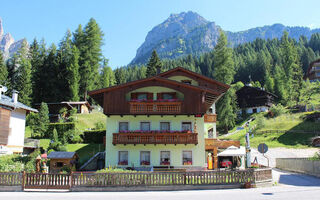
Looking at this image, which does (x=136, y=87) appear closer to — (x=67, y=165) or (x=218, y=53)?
(x=67, y=165)

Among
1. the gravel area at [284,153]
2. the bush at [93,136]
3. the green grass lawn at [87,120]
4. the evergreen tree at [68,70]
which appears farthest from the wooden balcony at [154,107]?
the evergreen tree at [68,70]

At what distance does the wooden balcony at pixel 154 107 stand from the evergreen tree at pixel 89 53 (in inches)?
1574

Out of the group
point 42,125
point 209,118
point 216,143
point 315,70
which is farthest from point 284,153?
point 315,70

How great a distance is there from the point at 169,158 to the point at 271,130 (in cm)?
3074

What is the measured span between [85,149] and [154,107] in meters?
14.0

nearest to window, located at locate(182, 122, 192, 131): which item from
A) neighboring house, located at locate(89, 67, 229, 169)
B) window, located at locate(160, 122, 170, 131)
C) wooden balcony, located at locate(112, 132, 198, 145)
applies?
neighboring house, located at locate(89, 67, 229, 169)

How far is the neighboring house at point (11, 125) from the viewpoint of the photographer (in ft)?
102

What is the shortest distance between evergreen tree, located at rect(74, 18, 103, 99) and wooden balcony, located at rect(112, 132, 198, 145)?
40.6 metres

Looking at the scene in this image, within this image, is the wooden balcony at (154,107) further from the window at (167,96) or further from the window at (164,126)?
the window at (167,96)

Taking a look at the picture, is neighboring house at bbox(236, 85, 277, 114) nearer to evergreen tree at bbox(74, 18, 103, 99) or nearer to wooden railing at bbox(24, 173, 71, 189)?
evergreen tree at bbox(74, 18, 103, 99)

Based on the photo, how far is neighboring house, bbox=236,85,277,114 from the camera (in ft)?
253

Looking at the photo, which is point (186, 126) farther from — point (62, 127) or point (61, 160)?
point (62, 127)

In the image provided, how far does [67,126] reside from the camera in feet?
142

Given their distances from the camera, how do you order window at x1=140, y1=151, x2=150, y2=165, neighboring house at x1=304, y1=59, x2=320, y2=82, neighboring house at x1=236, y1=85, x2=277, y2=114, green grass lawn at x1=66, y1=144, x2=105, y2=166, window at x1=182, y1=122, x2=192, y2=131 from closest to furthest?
window at x1=140, y1=151, x2=150, y2=165, window at x1=182, y1=122, x2=192, y2=131, green grass lawn at x1=66, y1=144, x2=105, y2=166, neighboring house at x1=236, y1=85, x2=277, y2=114, neighboring house at x1=304, y1=59, x2=320, y2=82
